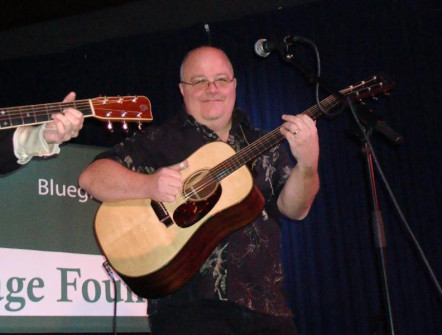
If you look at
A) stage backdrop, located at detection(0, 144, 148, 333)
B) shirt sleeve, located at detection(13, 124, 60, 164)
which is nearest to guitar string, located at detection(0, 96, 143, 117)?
shirt sleeve, located at detection(13, 124, 60, 164)

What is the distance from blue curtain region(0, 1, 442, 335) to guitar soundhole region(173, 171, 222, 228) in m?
1.95

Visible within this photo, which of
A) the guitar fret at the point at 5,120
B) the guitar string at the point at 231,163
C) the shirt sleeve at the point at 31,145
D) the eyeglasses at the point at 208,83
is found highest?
the eyeglasses at the point at 208,83

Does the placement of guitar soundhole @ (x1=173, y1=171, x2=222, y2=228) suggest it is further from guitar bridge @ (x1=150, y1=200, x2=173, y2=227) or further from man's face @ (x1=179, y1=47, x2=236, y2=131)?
man's face @ (x1=179, y1=47, x2=236, y2=131)

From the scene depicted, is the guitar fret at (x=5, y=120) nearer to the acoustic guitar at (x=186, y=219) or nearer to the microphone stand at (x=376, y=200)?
the acoustic guitar at (x=186, y=219)

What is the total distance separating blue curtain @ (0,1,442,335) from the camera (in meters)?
4.56

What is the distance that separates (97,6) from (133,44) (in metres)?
0.43

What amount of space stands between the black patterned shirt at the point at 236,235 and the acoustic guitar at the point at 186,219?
54 millimetres

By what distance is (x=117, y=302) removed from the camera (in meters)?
4.15

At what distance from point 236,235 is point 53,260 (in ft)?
5.32

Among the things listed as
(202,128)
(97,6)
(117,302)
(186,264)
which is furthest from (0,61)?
(186,264)

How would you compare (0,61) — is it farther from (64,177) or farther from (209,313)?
(209,313)

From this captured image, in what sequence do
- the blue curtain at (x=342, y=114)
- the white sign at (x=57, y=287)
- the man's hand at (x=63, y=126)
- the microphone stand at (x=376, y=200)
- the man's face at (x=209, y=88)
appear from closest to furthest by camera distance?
the microphone stand at (x=376, y=200), the man's hand at (x=63, y=126), the man's face at (x=209, y=88), the white sign at (x=57, y=287), the blue curtain at (x=342, y=114)

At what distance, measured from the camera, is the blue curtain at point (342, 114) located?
15.0 ft

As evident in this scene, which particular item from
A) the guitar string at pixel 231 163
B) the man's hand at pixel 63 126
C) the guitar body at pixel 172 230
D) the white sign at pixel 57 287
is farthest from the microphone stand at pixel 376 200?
the white sign at pixel 57 287
